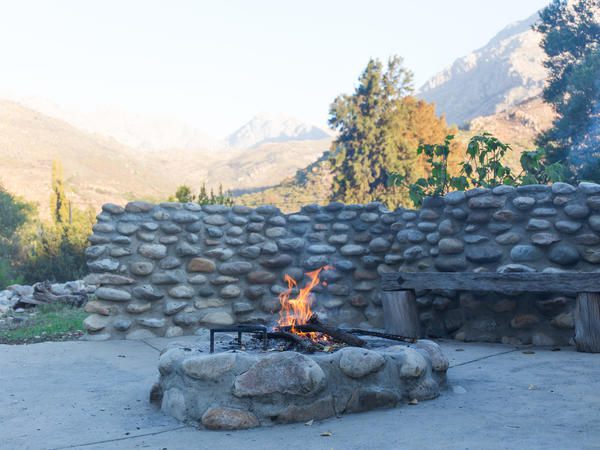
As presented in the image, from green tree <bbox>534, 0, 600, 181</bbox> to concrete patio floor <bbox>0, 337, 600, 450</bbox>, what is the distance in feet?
41.7

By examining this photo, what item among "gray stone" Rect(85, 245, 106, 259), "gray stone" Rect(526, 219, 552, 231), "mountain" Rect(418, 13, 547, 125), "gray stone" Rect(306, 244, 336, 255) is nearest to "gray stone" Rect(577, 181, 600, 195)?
"gray stone" Rect(526, 219, 552, 231)

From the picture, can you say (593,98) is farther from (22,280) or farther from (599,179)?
(22,280)

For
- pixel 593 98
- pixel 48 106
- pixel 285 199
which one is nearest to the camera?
pixel 593 98

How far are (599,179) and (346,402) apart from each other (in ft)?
45.5

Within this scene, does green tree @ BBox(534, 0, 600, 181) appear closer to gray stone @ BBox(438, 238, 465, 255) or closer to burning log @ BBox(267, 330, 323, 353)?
gray stone @ BBox(438, 238, 465, 255)

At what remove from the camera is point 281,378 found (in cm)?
351

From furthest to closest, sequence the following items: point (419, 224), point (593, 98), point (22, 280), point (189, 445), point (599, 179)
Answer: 1. point (593, 98)
2. point (599, 179)
3. point (22, 280)
4. point (419, 224)
5. point (189, 445)

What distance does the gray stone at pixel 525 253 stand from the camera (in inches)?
234

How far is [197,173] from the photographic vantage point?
3059 inches

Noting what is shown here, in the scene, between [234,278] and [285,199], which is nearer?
[234,278]

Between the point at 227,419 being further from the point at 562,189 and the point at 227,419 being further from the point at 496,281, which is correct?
the point at 562,189

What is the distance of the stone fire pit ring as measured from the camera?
3492 mm

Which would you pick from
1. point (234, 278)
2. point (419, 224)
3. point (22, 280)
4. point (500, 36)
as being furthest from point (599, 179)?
point (500, 36)

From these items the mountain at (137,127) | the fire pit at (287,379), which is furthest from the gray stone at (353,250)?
the mountain at (137,127)
